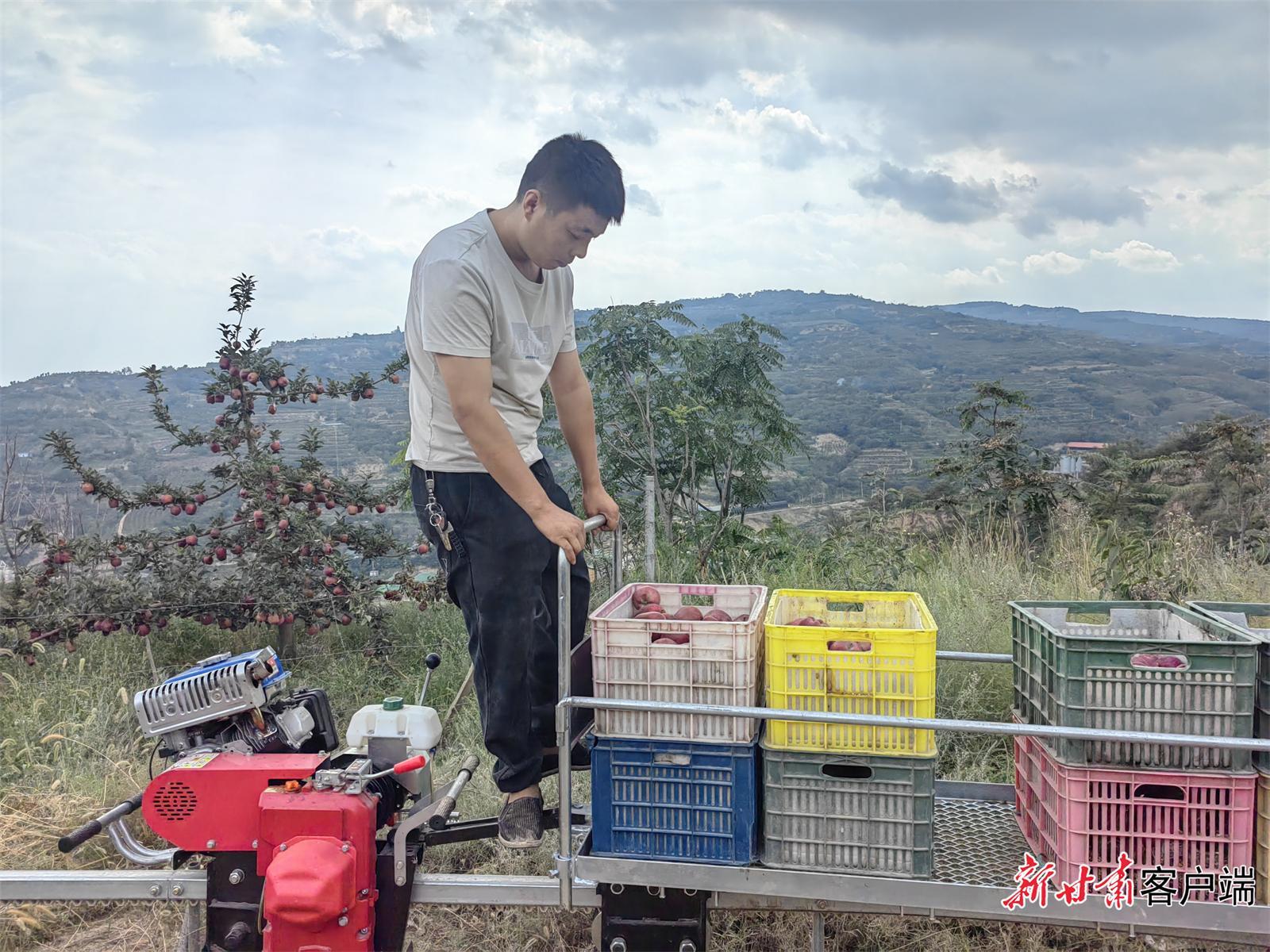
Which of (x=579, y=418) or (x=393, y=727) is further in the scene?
(x=579, y=418)

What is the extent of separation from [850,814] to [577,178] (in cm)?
201

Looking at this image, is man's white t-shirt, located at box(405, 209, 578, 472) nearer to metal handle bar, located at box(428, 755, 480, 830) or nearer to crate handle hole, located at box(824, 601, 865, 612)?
metal handle bar, located at box(428, 755, 480, 830)

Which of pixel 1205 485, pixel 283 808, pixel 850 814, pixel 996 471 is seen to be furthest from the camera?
pixel 1205 485

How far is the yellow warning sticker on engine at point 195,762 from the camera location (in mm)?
2912

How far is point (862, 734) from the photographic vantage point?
8.57 ft

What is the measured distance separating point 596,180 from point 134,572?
13.9 ft

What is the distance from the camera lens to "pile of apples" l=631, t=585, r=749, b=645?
9.07 feet

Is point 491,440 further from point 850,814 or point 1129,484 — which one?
point 1129,484

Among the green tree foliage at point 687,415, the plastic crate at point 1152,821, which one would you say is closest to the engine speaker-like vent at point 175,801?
the plastic crate at point 1152,821

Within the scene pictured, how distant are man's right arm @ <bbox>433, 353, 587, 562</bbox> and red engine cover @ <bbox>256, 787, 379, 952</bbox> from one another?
1.01 metres

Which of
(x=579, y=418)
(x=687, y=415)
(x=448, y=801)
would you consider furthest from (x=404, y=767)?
(x=687, y=415)

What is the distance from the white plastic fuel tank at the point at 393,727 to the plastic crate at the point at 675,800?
0.74 m

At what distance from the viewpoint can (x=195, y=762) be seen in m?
2.96

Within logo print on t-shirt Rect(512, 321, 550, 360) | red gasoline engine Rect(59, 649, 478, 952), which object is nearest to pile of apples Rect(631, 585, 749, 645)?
red gasoline engine Rect(59, 649, 478, 952)
